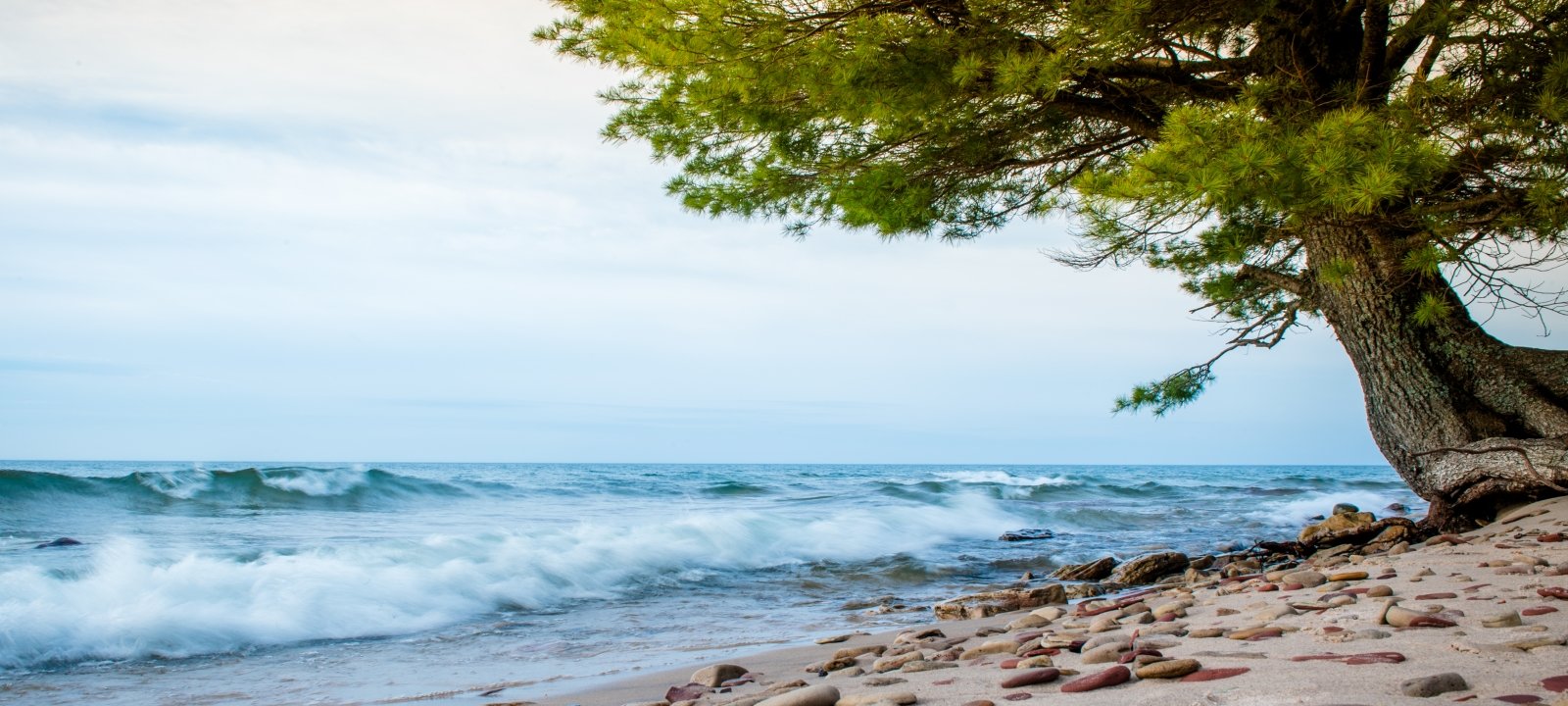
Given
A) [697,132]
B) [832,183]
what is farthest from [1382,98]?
[697,132]

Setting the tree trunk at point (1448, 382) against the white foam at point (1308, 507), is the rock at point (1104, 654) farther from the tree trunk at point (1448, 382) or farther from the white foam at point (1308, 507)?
the white foam at point (1308, 507)

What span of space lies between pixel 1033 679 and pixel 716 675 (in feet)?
4.71

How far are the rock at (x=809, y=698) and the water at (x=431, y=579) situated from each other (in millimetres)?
1519

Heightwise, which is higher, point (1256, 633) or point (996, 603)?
point (1256, 633)

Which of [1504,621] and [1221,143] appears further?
[1221,143]

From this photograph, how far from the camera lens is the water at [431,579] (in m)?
4.72

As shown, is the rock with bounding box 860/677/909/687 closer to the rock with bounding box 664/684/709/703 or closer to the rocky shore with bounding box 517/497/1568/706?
the rocky shore with bounding box 517/497/1568/706

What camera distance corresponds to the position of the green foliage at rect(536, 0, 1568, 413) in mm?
3805

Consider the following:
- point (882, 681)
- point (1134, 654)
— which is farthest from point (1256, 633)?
point (882, 681)

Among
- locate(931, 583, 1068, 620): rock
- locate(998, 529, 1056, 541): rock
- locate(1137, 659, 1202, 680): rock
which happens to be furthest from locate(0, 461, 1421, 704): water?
locate(1137, 659, 1202, 680): rock

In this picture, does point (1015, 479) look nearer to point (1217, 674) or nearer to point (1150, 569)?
point (1150, 569)

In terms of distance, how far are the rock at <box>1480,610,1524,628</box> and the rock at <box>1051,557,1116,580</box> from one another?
4.91 metres

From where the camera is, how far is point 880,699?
8.48 ft

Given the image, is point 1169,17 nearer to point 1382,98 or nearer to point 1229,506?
point 1382,98
